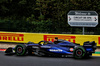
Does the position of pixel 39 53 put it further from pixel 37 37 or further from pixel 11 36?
pixel 11 36

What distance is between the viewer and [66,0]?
36.2 meters

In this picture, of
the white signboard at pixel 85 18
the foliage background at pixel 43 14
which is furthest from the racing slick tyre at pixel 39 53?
the white signboard at pixel 85 18

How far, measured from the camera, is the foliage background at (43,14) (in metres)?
20.3

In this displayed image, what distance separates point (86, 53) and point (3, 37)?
9.23 m

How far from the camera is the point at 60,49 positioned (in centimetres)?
1279

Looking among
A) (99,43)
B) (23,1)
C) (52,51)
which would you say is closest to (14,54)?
(52,51)

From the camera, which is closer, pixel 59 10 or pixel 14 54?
pixel 14 54

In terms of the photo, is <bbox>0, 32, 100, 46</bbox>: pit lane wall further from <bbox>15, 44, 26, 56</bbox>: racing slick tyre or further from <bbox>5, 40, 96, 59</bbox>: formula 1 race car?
<bbox>15, 44, 26, 56</bbox>: racing slick tyre

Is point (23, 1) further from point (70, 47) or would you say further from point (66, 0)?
point (70, 47)

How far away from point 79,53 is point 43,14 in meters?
29.6

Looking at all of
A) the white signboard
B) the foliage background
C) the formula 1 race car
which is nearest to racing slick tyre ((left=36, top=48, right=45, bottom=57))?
the formula 1 race car

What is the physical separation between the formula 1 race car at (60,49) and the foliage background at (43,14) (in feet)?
21.7

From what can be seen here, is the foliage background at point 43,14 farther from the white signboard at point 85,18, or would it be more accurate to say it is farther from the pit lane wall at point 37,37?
the pit lane wall at point 37,37

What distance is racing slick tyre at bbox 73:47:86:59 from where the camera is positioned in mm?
12302
